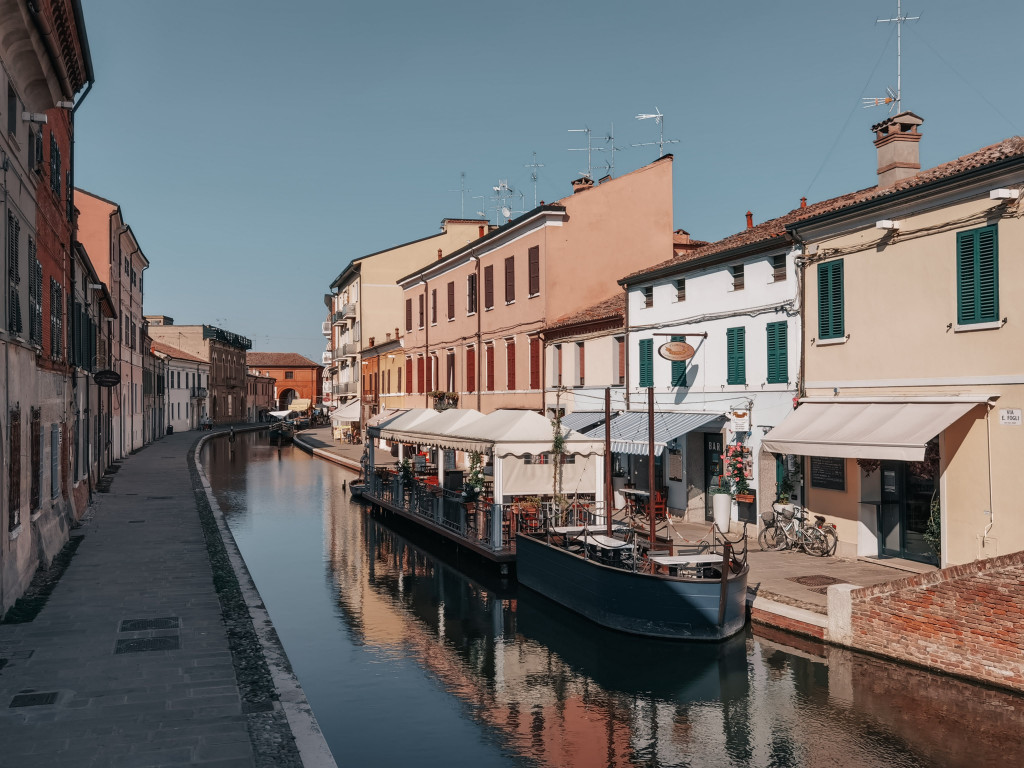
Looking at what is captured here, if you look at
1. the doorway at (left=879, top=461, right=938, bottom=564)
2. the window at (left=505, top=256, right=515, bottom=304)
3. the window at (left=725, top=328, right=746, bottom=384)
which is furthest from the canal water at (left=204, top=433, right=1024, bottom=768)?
the window at (left=505, top=256, right=515, bottom=304)

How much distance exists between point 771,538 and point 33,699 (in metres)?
14.1

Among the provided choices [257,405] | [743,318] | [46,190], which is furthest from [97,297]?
[257,405]

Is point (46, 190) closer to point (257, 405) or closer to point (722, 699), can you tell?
point (722, 699)

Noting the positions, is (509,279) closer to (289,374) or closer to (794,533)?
(794,533)

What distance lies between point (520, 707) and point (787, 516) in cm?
887

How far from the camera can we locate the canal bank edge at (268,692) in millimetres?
7865

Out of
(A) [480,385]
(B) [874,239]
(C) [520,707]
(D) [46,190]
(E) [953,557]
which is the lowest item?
(C) [520,707]

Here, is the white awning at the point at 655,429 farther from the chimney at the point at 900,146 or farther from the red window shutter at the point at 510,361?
the red window shutter at the point at 510,361

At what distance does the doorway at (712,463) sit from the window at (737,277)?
365cm

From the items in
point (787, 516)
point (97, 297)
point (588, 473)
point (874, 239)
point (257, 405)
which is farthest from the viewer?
point (257, 405)

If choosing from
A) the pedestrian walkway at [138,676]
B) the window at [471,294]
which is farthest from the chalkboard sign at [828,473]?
the window at [471,294]

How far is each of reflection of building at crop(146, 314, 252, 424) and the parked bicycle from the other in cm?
7854

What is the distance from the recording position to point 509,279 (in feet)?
104

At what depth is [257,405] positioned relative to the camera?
120000 mm
